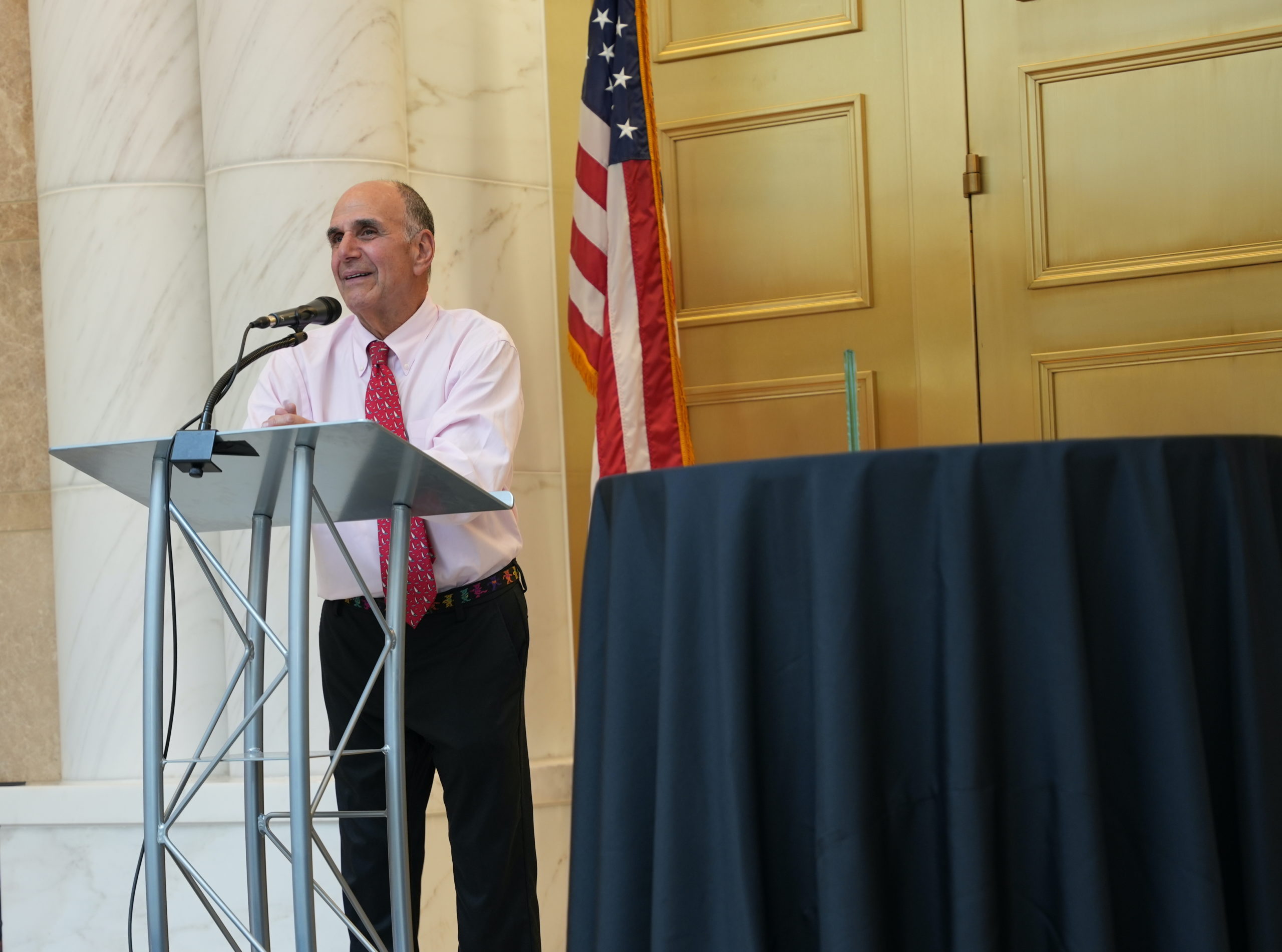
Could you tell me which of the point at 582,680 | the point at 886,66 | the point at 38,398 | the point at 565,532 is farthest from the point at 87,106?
the point at 582,680

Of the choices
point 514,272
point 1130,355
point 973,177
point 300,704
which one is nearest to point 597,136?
point 514,272

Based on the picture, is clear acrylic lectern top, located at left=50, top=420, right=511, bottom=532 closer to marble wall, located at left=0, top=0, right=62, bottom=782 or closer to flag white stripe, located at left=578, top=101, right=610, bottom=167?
flag white stripe, located at left=578, top=101, right=610, bottom=167

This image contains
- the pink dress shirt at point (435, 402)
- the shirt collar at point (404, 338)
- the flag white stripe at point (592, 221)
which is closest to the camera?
the pink dress shirt at point (435, 402)

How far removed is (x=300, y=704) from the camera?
189cm

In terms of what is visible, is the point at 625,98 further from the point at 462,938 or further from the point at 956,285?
the point at 462,938

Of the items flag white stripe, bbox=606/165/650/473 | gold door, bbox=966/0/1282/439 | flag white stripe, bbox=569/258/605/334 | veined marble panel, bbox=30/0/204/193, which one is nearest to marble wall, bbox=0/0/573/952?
veined marble panel, bbox=30/0/204/193

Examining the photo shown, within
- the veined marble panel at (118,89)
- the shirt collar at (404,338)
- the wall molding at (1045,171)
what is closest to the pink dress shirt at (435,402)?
the shirt collar at (404,338)

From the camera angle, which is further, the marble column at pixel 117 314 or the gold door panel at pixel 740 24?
the gold door panel at pixel 740 24

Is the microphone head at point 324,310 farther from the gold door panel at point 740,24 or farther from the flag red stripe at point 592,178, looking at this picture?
the gold door panel at point 740,24

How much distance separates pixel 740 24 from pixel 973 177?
0.94 meters

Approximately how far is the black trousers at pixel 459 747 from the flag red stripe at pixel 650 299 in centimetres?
111

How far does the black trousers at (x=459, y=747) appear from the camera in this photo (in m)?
2.69

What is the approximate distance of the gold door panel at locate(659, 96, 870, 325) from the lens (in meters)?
3.93

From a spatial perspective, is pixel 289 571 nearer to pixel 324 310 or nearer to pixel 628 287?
pixel 324 310
